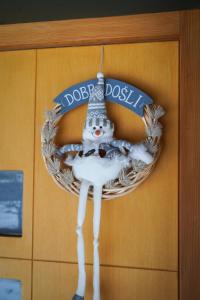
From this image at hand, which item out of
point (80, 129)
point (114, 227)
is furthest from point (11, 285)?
point (80, 129)

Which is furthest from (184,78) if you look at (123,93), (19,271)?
(19,271)

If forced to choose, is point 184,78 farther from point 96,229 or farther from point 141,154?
point 96,229

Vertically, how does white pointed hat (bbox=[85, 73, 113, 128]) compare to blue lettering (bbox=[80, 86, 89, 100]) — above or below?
below

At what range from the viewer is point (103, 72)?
970mm

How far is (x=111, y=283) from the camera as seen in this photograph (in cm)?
93

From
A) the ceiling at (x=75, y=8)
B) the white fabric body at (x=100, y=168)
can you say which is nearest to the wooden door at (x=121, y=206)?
the white fabric body at (x=100, y=168)

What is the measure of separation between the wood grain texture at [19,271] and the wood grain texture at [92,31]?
705mm

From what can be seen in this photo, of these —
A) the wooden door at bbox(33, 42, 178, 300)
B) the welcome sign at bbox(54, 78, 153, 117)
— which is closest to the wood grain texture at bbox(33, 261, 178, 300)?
the wooden door at bbox(33, 42, 178, 300)

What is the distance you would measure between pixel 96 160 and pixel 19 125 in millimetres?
330

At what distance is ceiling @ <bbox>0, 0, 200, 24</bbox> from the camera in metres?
1.19

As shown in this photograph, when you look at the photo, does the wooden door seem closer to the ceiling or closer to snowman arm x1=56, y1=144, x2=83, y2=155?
snowman arm x1=56, y1=144, x2=83, y2=155

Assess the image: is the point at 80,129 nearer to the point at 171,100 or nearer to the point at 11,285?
the point at 171,100

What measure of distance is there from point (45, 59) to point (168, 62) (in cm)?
40

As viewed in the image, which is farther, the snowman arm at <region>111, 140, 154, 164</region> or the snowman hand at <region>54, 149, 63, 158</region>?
the snowman hand at <region>54, 149, 63, 158</region>
